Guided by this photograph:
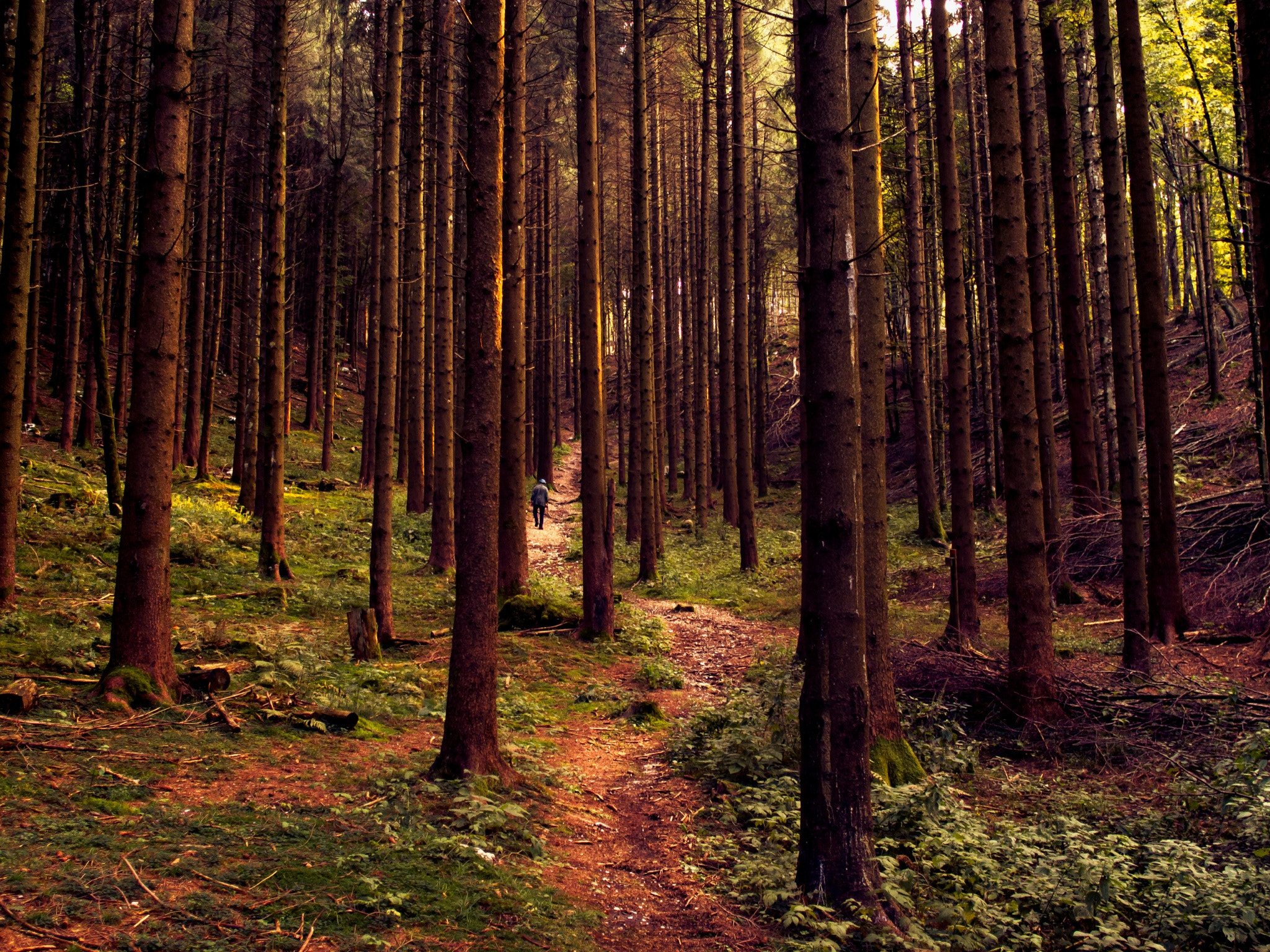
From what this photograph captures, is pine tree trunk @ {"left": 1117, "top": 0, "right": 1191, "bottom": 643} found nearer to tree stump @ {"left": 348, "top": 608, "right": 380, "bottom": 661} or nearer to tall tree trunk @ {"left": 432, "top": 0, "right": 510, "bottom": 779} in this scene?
tall tree trunk @ {"left": 432, "top": 0, "right": 510, "bottom": 779}

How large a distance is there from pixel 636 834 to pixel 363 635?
4735 millimetres

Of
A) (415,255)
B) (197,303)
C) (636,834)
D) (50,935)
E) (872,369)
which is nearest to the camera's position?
(50,935)

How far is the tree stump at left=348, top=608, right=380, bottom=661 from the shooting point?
367 inches

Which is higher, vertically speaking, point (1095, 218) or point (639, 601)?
point (1095, 218)

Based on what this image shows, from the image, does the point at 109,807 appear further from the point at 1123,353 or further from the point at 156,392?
the point at 1123,353

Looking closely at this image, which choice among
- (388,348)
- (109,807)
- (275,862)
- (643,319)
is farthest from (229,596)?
(643,319)

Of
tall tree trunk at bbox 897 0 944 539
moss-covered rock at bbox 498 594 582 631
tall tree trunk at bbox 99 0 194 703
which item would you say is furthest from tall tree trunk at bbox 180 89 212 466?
tall tree trunk at bbox 897 0 944 539

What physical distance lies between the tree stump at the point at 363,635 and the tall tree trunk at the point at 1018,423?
22.8 feet

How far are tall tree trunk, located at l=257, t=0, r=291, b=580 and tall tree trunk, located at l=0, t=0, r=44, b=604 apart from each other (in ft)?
11.7

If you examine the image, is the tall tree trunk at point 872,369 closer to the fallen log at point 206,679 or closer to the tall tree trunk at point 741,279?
the fallen log at point 206,679

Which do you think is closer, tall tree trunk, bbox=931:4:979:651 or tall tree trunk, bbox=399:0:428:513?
tall tree trunk, bbox=931:4:979:651

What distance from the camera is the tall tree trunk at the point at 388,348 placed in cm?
1010

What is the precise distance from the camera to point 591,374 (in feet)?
42.7

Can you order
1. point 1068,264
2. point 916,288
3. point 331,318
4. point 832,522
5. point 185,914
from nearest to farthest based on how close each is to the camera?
point 185,914 < point 832,522 < point 1068,264 < point 916,288 < point 331,318
